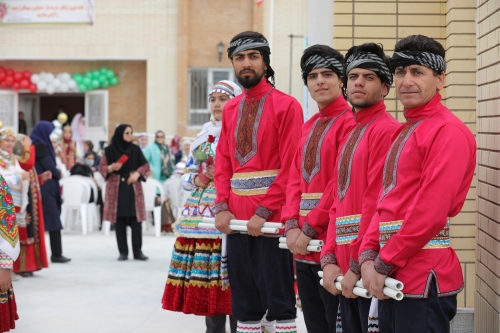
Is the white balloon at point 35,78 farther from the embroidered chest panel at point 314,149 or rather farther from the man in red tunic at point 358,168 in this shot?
the man in red tunic at point 358,168

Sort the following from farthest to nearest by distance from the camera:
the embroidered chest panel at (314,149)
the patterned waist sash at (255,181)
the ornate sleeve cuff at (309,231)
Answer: the patterned waist sash at (255,181) → the embroidered chest panel at (314,149) → the ornate sleeve cuff at (309,231)

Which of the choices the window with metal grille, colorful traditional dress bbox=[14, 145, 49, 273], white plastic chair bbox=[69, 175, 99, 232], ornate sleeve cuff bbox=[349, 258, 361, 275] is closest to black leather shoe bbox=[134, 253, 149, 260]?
colorful traditional dress bbox=[14, 145, 49, 273]

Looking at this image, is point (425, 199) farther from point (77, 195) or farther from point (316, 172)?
point (77, 195)

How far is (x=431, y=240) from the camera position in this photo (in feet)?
10.1

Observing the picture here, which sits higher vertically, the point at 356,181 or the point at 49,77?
the point at 49,77

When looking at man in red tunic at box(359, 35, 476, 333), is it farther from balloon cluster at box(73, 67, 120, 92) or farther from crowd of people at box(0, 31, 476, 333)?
balloon cluster at box(73, 67, 120, 92)

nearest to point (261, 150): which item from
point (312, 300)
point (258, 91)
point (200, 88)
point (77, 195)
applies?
point (258, 91)

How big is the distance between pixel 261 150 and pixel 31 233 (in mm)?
5509

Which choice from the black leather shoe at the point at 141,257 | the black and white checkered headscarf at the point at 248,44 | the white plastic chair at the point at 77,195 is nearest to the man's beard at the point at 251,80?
the black and white checkered headscarf at the point at 248,44

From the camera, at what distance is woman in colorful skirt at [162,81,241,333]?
581cm

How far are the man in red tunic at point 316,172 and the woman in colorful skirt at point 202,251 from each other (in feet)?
5.16

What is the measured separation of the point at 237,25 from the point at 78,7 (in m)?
4.52

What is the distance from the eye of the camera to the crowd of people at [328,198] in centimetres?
307

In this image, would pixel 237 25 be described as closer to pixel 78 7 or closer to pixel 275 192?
pixel 78 7
